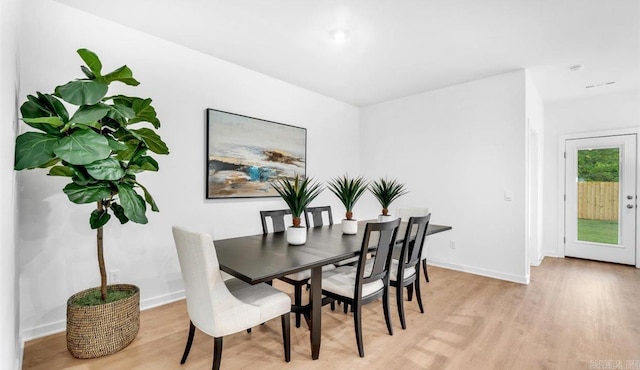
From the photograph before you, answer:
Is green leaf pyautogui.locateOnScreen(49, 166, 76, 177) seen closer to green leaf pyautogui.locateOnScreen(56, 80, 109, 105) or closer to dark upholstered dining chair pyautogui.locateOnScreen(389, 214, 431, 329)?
green leaf pyautogui.locateOnScreen(56, 80, 109, 105)

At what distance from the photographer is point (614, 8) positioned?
2.38m

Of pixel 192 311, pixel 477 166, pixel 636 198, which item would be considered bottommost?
pixel 192 311

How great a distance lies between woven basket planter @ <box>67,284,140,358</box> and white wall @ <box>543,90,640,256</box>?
6.06 m

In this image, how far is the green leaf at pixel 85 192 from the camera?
5.96 feet

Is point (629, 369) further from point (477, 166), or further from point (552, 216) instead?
point (552, 216)

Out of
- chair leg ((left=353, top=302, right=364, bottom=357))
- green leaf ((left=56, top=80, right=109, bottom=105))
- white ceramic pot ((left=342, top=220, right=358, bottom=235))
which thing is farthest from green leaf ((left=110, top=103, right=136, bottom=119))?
chair leg ((left=353, top=302, right=364, bottom=357))

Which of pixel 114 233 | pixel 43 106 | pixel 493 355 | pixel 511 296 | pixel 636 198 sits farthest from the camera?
pixel 636 198

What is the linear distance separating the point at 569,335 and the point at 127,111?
3.72 m

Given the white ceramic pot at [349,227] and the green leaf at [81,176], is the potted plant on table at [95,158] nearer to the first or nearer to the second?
Result: the green leaf at [81,176]

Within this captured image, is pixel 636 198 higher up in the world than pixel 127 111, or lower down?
lower down

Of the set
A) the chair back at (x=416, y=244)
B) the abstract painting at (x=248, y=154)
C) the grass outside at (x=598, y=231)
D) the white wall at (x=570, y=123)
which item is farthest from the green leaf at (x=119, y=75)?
the grass outside at (x=598, y=231)

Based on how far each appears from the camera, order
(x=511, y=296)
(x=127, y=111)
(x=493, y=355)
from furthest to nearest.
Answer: (x=511, y=296)
(x=493, y=355)
(x=127, y=111)

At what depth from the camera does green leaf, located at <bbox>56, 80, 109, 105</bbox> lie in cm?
172

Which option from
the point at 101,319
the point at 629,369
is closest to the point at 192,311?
the point at 101,319
